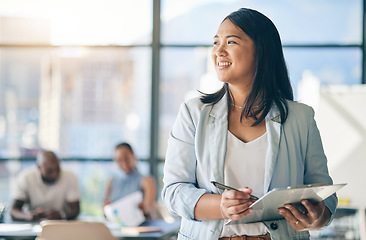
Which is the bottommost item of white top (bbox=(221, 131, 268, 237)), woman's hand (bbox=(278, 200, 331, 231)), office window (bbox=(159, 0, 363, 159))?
woman's hand (bbox=(278, 200, 331, 231))

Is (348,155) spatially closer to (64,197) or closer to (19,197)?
(64,197)

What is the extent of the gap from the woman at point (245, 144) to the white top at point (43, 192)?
428 centimetres

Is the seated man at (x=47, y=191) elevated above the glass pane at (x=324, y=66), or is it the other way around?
the glass pane at (x=324, y=66)

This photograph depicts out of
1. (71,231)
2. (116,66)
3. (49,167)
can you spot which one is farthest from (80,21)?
(71,231)

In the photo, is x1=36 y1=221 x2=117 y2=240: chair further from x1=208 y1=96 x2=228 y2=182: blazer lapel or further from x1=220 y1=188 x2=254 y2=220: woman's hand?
x1=220 y1=188 x2=254 y2=220: woman's hand

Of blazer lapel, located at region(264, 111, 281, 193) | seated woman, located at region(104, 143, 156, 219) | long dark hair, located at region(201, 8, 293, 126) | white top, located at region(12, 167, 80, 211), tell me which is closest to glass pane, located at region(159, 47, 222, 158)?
seated woman, located at region(104, 143, 156, 219)

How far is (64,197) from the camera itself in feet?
19.5

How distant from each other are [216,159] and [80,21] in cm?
597

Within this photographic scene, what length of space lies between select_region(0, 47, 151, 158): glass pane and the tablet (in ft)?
18.1

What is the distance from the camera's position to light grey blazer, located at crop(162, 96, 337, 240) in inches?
68.5

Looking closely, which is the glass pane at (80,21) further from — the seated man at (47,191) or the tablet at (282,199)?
the tablet at (282,199)

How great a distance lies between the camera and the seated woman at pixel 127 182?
6117 millimetres

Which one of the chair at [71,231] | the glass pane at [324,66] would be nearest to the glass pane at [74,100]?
the glass pane at [324,66]

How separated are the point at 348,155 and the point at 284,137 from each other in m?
3.06
